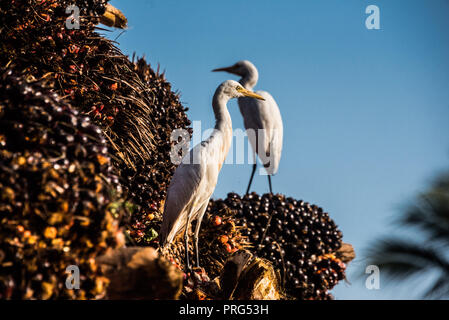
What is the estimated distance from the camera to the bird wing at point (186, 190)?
3.82 meters

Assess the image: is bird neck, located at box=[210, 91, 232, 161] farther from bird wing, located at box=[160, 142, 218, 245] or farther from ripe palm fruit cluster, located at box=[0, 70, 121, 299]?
ripe palm fruit cluster, located at box=[0, 70, 121, 299]

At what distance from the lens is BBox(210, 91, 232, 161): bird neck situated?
4078 mm

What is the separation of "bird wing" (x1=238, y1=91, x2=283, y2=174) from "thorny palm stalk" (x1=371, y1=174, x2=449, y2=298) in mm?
7110

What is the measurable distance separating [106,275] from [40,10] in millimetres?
2450

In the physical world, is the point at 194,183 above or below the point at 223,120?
below

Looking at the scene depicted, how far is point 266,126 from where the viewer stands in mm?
8594

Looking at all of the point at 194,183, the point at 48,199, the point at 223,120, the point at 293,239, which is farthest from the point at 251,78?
the point at 48,199

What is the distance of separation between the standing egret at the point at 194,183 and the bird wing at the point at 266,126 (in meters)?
4.52

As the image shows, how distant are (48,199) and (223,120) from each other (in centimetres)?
262

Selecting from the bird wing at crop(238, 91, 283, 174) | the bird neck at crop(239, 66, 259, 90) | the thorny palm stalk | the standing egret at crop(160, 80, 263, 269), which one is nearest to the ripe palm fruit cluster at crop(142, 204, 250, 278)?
the standing egret at crop(160, 80, 263, 269)

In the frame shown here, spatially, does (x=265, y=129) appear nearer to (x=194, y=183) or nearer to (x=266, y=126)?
(x=266, y=126)

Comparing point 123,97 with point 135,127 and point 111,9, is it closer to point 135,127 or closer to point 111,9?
point 135,127

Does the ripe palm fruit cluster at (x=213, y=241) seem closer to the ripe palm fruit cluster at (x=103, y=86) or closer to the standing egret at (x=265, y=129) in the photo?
the ripe palm fruit cluster at (x=103, y=86)
